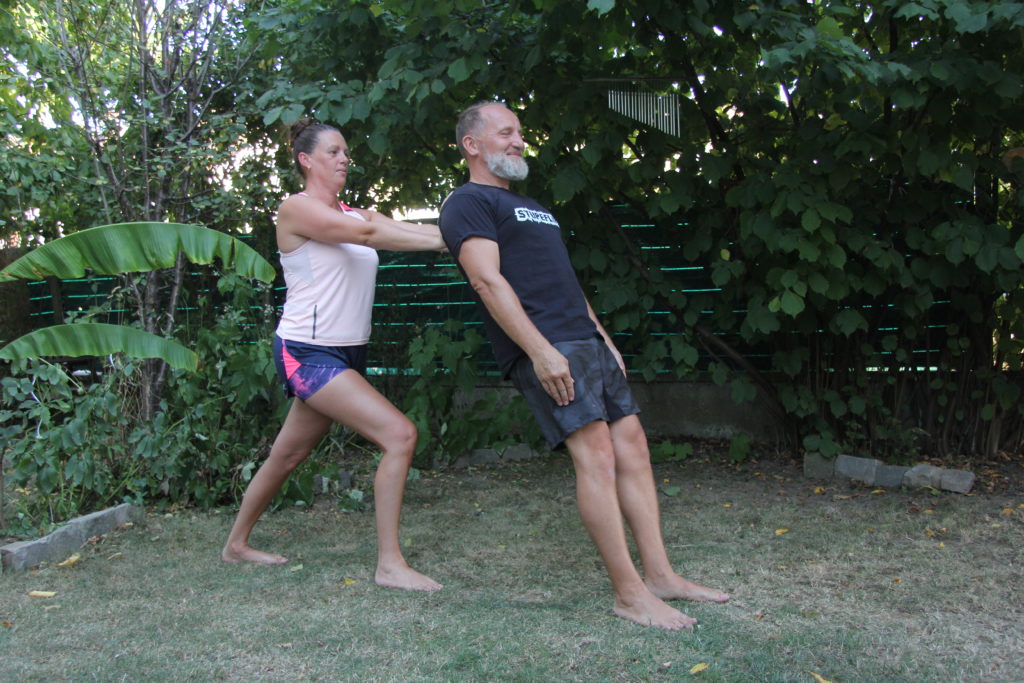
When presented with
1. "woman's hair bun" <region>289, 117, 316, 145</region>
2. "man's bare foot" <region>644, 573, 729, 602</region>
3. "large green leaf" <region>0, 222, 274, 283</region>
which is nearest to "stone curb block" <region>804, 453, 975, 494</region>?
"man's bare foot" <region>644, 573, 729, 602</region>

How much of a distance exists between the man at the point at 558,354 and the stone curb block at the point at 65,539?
2371 mm

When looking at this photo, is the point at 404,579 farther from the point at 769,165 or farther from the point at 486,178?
the point at 769,165

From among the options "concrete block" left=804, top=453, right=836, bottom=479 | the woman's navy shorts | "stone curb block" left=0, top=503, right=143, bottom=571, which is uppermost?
the woman's navy shorts


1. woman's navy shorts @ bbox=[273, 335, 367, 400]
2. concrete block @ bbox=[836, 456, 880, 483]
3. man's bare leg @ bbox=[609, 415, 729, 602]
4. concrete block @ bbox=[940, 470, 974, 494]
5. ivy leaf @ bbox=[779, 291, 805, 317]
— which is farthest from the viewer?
concrete block @ bbox=[836, 456, 880, 483]

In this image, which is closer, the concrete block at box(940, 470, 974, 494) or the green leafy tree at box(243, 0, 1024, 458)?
the green leafy tree at box(243, 0, 1024, 458)

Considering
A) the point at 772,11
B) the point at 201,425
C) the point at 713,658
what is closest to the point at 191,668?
the point at 713,658

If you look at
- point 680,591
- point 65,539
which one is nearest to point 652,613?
point 680,591

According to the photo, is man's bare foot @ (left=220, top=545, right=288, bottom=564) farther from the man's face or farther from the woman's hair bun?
the man's face

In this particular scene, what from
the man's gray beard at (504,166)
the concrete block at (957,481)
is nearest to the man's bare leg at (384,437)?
the man's gray beard at (504,166)

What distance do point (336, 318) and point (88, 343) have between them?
3.43 ft

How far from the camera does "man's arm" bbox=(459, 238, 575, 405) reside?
10.5 feet

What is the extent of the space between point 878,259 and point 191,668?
150 inches

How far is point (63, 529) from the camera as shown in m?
4.39

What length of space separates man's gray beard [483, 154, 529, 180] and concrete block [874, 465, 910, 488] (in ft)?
10.8
